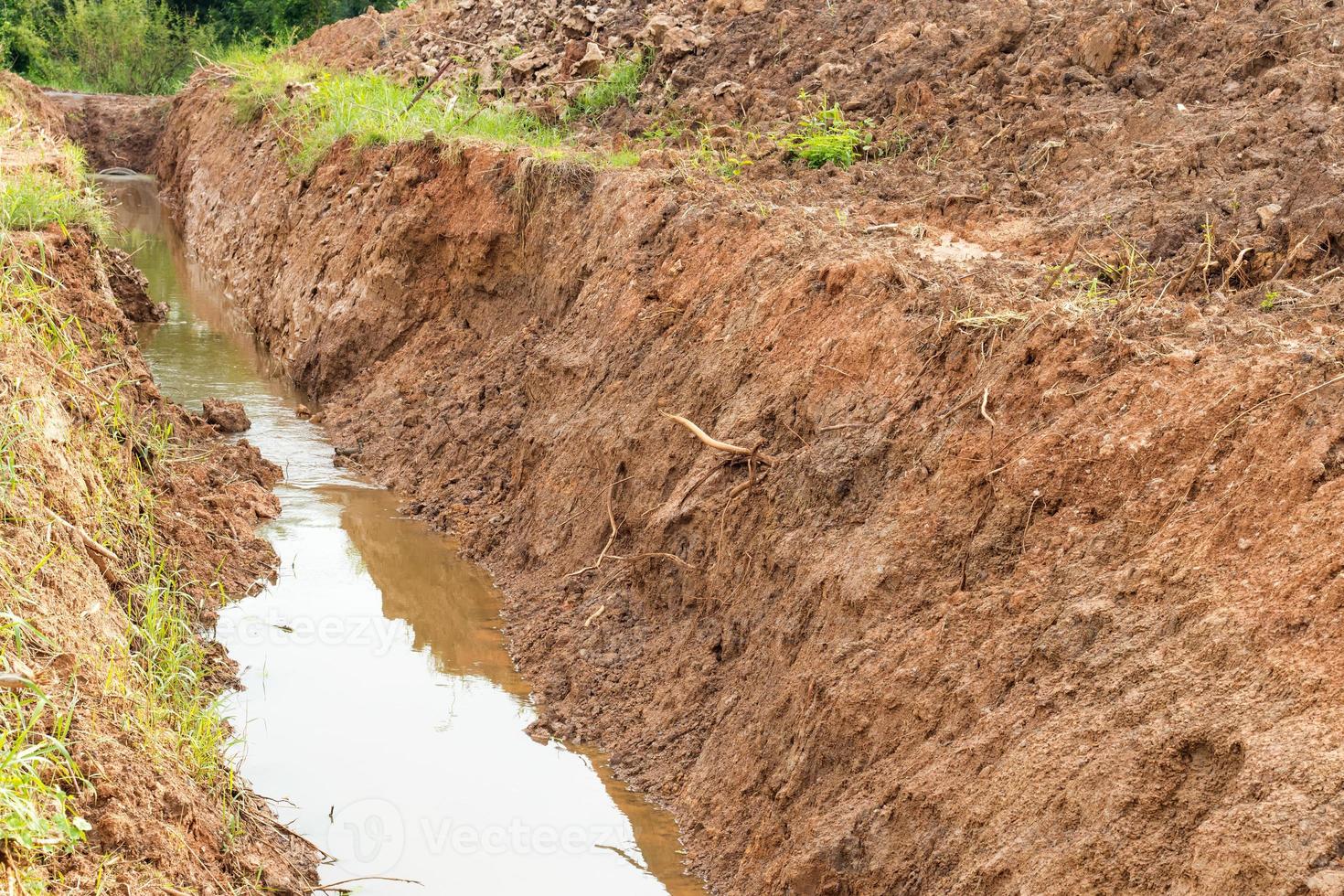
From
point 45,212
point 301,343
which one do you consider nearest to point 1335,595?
point 45,212

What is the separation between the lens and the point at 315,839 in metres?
5.01

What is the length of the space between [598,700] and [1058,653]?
2.61 metres

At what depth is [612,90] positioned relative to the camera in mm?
11312

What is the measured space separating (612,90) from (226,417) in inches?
180

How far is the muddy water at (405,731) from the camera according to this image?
195 inches

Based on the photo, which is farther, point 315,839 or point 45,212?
point 45,212

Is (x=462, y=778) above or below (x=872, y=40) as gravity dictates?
below

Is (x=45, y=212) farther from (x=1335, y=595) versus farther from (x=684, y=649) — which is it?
(x=1335, y=595)

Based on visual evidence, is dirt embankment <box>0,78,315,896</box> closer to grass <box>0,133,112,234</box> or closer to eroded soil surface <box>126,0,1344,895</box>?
grass <box>0,133,112,234</box>

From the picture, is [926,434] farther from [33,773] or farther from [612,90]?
[612,90]

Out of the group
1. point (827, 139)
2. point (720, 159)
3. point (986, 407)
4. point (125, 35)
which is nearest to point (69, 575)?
point (986, 407)
